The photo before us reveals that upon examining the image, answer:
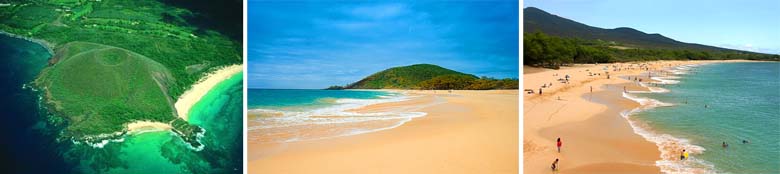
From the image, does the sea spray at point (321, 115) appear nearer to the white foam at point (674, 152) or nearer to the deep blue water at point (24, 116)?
the deep blue water at point (24, 116)

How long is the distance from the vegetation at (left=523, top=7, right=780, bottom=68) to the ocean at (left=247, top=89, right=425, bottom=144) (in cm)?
117

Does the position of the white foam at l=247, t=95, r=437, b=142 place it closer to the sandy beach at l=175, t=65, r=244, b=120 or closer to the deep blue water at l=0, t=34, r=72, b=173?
the sandy beach at l=175, t=65, r=244, b=120

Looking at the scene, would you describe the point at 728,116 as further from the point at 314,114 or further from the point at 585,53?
the point at 314,114

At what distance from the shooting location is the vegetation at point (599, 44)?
4.36 meters

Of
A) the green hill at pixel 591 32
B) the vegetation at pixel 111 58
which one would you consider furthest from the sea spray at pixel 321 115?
the green hill at pixel 591 32

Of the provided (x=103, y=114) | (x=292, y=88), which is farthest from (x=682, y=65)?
(x=103, y=114)

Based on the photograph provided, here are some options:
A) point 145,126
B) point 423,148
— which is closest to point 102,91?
point 145,126

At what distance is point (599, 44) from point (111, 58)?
4024 millimetres

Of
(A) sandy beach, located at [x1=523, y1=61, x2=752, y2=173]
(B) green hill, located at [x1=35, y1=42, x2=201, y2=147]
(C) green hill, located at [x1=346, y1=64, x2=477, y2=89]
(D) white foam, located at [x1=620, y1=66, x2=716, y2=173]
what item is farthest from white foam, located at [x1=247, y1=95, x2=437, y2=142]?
(D) white foam, located at [x1=620, y1=66, x2=716, y2=173]

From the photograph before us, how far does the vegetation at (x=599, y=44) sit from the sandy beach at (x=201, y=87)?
7.93 feet

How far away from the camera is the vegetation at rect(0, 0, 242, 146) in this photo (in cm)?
367

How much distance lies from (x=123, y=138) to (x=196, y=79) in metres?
0.65

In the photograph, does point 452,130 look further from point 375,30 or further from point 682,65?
point 682,65

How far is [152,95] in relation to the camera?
3.74m
